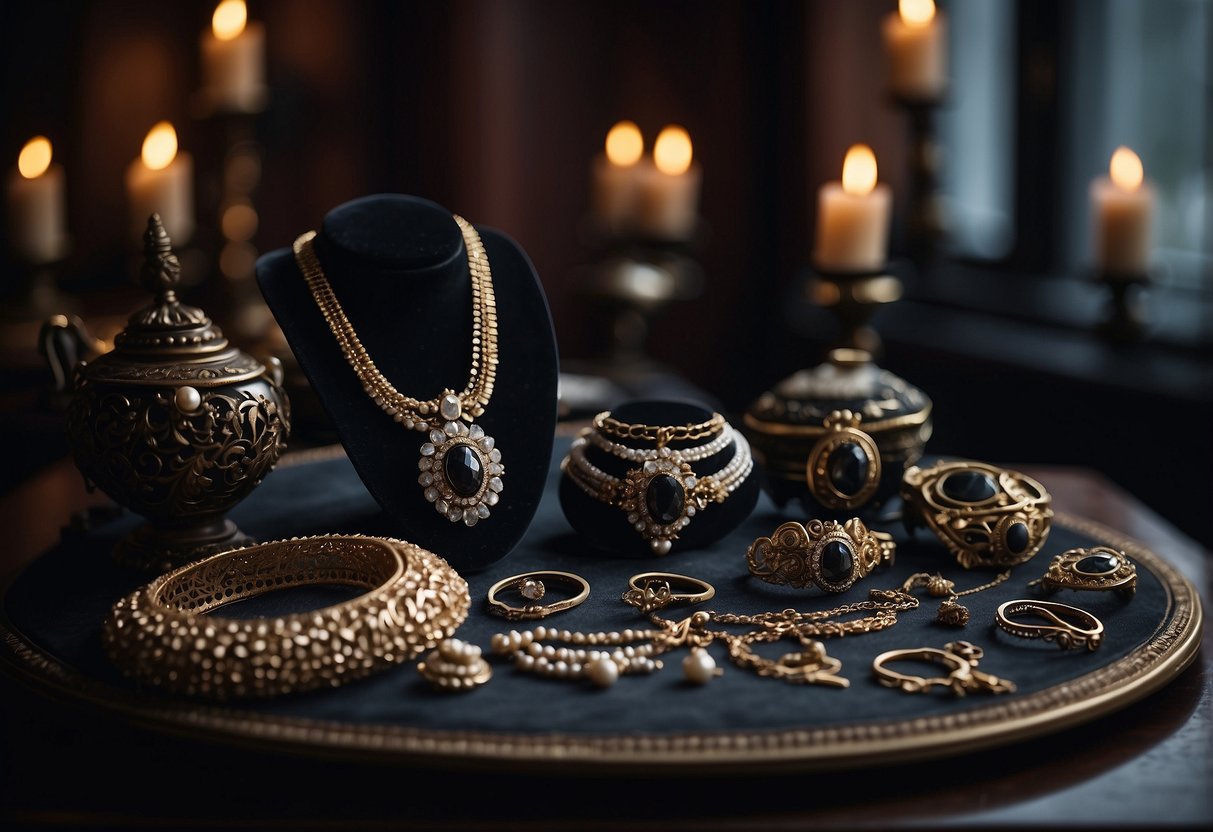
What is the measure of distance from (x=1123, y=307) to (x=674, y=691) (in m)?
1.05

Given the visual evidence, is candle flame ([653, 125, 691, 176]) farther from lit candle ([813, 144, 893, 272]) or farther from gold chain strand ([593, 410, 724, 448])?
gold chain strand ([593, 410, 724, 448])

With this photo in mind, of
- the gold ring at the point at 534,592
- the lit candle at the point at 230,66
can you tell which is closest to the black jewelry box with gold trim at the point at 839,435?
the gold ring at the point at 534,592

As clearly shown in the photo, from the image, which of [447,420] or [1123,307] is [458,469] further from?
[1123,307]

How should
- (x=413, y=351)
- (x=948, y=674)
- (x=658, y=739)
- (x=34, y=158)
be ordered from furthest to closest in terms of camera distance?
(x=34, y=158) → (x=413, y=351) → (x=948, y=674) → (x=658, y=739)

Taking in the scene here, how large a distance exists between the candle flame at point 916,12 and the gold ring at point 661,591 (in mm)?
1351

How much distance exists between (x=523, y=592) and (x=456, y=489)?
0.12 metres

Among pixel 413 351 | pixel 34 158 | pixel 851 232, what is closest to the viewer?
pixel 413 351

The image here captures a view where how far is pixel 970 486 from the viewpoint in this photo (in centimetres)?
104

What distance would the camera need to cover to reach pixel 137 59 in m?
2.78

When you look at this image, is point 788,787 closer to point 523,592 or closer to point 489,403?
point 523,592

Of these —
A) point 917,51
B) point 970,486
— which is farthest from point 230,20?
point 970,486

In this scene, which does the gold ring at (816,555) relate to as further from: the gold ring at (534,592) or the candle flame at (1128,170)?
the candle flame at (1128,170)

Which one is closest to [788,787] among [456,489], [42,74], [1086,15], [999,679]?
[999,679]

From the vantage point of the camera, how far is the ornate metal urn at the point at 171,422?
957mm
